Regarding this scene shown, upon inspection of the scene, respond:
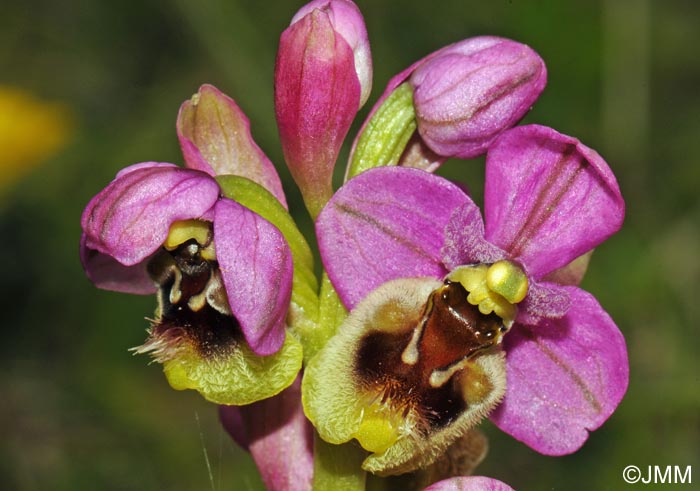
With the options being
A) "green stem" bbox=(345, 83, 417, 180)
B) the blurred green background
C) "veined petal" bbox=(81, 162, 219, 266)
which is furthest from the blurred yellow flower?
"veined petal" bbox=(81, 162, 219, 266)

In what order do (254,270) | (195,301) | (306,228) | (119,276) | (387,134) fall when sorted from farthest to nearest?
1. (306,228)
2. (119,276)
3. (387,134)
4. (195,301)
5. (254,270)

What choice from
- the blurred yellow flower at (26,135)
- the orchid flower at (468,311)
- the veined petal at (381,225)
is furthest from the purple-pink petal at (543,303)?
the blurred yellow flower at (26,135)

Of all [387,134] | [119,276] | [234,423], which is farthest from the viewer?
[234,423]

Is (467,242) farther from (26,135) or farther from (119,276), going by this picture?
(26,135)

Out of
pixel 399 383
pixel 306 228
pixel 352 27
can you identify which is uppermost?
pixel 352 27

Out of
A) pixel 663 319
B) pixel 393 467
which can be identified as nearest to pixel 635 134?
pixel 663 319

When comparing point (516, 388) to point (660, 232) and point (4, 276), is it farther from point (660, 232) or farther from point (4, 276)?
point (4, 276)

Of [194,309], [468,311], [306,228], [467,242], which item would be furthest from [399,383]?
[306,228]
